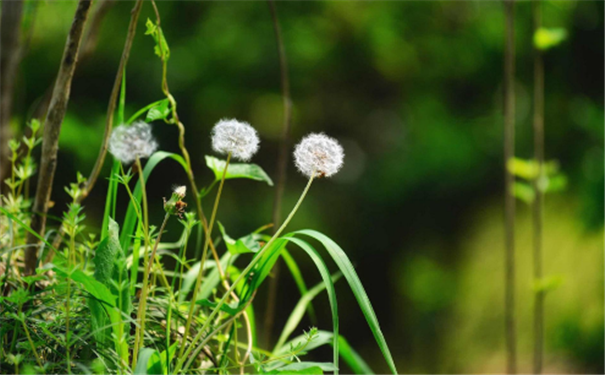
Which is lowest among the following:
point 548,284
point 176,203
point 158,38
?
point 548,284

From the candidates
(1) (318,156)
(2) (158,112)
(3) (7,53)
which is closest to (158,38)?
(2) (158,112)

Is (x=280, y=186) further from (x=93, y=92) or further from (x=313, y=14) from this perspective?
(x=313, y=14)

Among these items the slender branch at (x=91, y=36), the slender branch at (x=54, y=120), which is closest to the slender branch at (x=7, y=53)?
the slender branch at (x=91, y=36)

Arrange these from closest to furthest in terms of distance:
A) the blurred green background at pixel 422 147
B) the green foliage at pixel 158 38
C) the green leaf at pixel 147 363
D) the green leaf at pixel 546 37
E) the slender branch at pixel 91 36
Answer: the green leaf at pixel 147 363
the green foliage at pixel 158 38
the slender branch at pixel 91 36
the green leaf at pixel 546 37
the blurred green background at pixel 422 147

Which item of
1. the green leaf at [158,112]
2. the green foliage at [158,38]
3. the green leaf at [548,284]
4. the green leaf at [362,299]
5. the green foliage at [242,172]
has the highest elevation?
the green foliage at [158,38]

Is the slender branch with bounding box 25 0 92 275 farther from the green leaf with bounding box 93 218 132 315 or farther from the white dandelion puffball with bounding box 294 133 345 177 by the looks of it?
the white dandelion puffball with bounding box 294 133 345 177

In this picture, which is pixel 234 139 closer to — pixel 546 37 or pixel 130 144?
pixel 130 144

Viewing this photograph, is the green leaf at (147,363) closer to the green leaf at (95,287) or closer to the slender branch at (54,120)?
the green leaf at (95,287)
